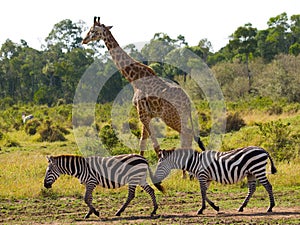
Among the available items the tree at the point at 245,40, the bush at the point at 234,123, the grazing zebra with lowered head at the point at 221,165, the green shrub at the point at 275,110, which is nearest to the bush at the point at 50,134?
the bush at the point at 234,123

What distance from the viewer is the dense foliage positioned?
33.0m

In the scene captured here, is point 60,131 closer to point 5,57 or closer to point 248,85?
point 248,85

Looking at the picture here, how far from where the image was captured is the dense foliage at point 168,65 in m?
33.0

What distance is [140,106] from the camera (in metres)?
12.0

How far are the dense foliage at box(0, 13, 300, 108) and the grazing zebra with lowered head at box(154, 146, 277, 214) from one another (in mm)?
17208

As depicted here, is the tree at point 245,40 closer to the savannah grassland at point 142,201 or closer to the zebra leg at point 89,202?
the savannah grassland at point 142,201

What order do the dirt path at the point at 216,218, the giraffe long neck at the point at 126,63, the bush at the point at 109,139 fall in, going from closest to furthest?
1. the dirt path at the point at 216,218
2. the giraffe long neck at the point at 126,63
3. the bush at the point at 109,139

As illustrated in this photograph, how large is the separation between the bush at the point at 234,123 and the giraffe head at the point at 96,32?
10.7m

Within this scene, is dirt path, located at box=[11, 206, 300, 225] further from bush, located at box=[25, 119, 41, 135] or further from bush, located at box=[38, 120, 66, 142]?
bush, located at box=[25, 119, 41, 135]

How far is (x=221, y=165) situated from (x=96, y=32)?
4.85 meters

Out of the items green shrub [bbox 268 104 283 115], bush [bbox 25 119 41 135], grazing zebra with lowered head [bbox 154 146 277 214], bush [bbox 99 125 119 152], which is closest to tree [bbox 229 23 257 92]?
green shrub [bbox 268 104 283 115]

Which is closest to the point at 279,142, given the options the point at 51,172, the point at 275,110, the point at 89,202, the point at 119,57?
the point at 119,57

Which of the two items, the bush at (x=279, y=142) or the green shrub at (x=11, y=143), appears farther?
the green shrub at (x=11, y=143)

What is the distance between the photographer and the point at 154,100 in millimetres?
11930
